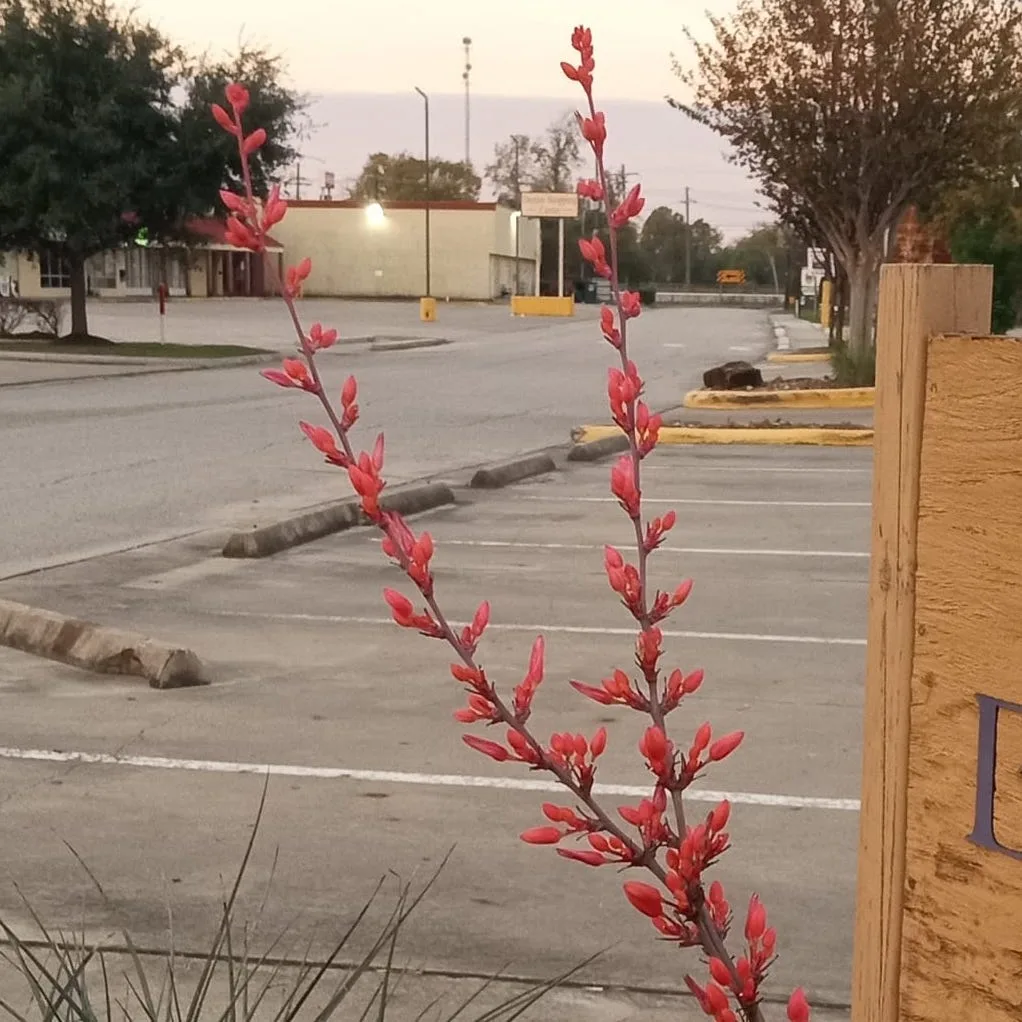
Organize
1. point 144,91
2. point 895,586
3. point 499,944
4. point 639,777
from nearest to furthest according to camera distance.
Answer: point 895,586 < point 499,944 < point 639,777 < point 144,91

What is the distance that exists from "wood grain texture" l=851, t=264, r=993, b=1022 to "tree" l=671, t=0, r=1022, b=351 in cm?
1981

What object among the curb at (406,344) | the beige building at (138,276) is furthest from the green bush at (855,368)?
the beige building at (138,276)

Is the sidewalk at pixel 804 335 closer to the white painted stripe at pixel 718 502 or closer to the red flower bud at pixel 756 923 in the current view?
the white painted stripe at pixel 718 502

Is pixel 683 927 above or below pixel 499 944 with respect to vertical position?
above

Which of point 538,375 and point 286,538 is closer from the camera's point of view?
point 286,538

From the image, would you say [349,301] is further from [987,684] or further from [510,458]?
[987,684]

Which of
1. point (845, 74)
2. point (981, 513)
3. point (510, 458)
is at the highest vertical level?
point (845, 74)

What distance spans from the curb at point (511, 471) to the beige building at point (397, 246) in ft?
233

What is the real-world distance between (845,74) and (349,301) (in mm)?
57996

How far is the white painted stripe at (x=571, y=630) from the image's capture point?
746 cm

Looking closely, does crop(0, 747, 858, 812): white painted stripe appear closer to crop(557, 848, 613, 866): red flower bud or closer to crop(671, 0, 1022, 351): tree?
crop(557, 848, 613, 866): red flower bud

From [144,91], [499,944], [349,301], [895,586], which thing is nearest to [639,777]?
[499,944]

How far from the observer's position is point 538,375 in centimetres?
2970

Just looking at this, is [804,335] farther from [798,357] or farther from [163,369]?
[163,369]
